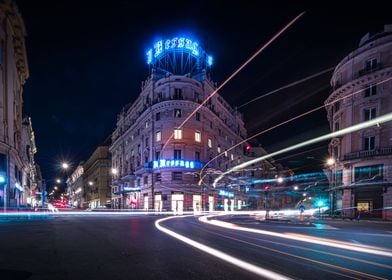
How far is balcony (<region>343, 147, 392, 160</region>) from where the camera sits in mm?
31438

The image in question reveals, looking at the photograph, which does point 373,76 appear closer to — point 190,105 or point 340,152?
point 340,152

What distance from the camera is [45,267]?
6.78m

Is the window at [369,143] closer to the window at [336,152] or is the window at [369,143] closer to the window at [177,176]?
the window at [336,152]

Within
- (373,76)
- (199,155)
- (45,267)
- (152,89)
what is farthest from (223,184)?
(45,267)

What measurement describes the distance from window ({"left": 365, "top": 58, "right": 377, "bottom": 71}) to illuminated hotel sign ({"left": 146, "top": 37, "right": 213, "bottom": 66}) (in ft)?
89.2

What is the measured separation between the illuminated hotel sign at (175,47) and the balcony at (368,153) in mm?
29807

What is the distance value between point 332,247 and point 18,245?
10.1 meters

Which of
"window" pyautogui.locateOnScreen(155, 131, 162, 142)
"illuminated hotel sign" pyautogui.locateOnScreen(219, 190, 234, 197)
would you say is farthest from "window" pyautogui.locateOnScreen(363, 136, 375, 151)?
"window" pyautogui.locateOnScreen(155, 131, 162, 142)

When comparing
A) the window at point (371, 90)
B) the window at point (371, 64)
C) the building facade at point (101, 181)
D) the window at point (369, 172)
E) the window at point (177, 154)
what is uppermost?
the window at point (371, 64)

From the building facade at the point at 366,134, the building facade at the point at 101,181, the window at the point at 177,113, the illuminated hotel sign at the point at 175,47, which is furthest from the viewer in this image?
the building facade at the point at 101,181

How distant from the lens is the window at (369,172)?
31.7m

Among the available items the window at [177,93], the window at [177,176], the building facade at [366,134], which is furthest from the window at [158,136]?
the building facade at [366,134]

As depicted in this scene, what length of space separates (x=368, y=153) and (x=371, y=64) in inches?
391

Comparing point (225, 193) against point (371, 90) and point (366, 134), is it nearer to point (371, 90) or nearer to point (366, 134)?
point (366, 134)
